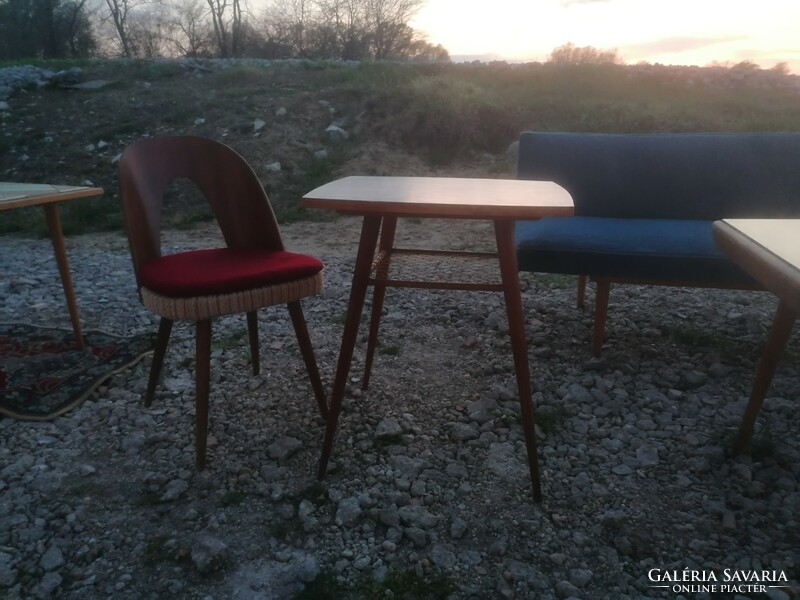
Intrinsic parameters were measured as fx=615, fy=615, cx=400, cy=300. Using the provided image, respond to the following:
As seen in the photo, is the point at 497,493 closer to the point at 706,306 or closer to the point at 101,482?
the point at 101,482

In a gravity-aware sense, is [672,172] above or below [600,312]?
above

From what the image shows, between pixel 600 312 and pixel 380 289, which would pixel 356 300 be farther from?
pixel 600 312

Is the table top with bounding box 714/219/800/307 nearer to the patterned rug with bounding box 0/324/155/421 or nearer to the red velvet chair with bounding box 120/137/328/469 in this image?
the red velvet chair with bounding box 120/137/328/469

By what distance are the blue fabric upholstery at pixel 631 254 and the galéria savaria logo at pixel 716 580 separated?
1251 millimetres

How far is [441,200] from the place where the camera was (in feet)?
5.48

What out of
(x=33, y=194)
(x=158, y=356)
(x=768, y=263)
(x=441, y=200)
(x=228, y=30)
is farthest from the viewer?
(x=228, y=30)

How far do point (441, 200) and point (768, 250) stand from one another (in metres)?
0.79

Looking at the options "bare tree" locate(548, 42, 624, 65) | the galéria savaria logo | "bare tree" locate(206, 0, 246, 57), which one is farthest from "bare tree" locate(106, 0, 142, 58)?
the galéria savaria logo

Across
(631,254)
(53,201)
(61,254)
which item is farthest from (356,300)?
(61,254)

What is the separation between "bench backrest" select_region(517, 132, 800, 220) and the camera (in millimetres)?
2998

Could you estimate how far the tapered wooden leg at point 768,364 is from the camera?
6.02ft

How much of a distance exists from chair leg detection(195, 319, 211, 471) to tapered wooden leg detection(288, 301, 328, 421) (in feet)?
0.98

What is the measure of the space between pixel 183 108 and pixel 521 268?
5950 mm

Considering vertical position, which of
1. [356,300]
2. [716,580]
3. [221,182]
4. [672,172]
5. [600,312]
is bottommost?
[716,580]
